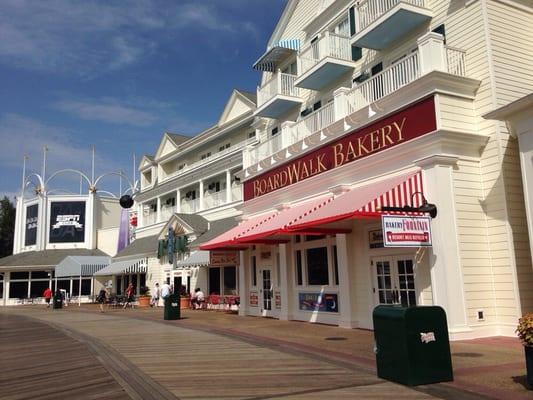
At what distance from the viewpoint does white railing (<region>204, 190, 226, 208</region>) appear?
29734 millimetres

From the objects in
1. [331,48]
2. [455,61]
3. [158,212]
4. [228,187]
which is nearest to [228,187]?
[228,187]

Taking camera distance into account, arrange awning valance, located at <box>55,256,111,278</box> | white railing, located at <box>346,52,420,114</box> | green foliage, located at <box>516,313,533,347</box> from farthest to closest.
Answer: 1. awning valance, located at <box>55,256,111,278</box>
2. white railing, located at <box>346,52,420,114</box>
3. green foliage, located at <box>516,313,533,347</box>

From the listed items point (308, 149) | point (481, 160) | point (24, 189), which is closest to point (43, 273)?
point (24, 189)

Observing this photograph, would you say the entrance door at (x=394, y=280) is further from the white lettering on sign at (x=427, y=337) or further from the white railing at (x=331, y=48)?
the white railing at (x=331, y=48)

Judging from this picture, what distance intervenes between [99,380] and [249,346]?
408 cm

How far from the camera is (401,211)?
37.6 ft

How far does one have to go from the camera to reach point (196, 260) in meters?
26.8

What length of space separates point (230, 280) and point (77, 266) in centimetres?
1612

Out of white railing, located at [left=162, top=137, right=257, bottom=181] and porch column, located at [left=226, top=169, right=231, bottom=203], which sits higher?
white railing, located at [left=162, top=137, right=257, bottom=181]

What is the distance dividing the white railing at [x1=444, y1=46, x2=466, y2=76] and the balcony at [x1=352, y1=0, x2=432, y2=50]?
189 cm

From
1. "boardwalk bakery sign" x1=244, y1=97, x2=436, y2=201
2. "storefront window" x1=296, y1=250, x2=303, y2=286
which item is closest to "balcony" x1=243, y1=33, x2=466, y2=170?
"boardwalk bakery sign" x1=244, y1=97, x2=436, y2=201

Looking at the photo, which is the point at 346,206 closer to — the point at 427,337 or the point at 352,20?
the point at 427,337

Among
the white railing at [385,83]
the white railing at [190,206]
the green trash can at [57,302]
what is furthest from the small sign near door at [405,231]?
the green trash can at [57,302]

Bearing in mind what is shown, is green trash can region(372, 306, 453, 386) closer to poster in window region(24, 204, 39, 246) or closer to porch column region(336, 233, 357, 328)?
porch column region(336, 233, 357, 328)
